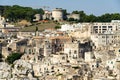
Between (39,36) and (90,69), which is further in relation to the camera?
(39,36)

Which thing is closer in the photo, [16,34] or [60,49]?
[60,49]

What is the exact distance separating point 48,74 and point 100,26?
8.70m

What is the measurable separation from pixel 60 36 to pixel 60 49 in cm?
211

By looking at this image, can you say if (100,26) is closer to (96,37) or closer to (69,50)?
(96,37)

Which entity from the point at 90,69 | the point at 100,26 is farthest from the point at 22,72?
the point at 100,26

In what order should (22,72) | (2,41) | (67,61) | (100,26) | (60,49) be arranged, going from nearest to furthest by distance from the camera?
(22,72)
(67,61)
(60,49)
(2,41)
(100,26)

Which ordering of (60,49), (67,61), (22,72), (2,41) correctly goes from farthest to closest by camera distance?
(2,41) → (60,49) → (67,61) → (22,72)

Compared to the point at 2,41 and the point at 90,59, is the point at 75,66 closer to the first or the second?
the point at 90,59

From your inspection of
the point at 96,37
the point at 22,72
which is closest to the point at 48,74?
the point at 22,72

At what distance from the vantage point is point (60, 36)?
29.2 m

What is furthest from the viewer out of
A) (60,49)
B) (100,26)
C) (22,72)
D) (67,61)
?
(100,26)

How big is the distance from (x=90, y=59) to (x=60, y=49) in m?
3.01

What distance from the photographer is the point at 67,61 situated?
975 inches

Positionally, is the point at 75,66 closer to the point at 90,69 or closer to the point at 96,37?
the point at 90,69
